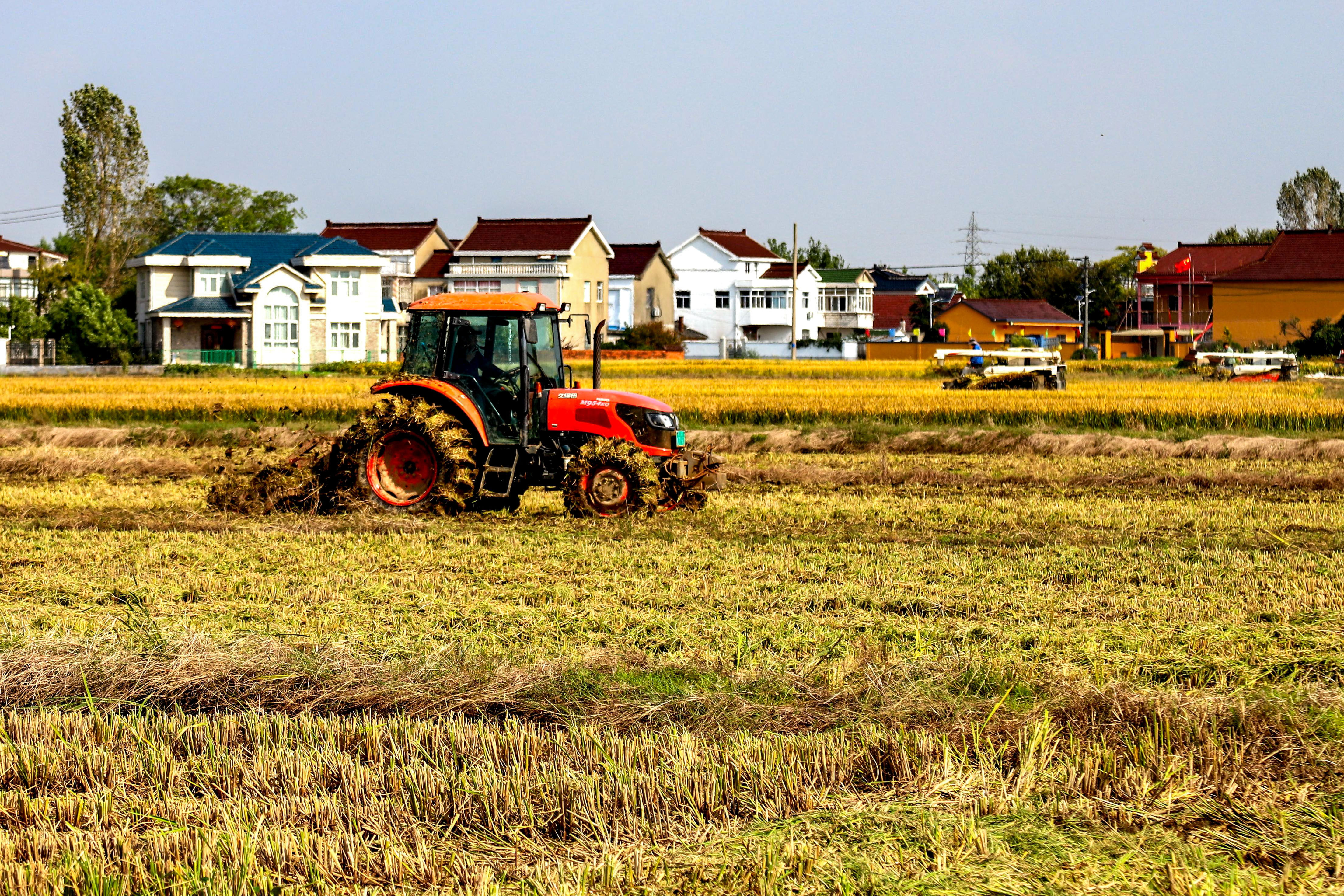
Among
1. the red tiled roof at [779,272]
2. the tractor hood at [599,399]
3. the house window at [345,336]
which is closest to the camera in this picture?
the tractor hood at [599,399]

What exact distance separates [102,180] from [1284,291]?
59.8 m

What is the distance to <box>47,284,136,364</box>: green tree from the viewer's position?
5688cm

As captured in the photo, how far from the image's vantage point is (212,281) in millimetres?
60844

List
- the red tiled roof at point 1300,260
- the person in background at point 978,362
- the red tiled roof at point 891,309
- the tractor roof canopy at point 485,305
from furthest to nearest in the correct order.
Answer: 1. the red tiled roof at point 891,309
2. the red tiled roof at point 1300,260
3. the person in background at point 978,362
4. the tractor roof canopy at point 485,305

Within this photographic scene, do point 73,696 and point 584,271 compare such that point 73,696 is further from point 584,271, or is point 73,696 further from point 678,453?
point 584,271

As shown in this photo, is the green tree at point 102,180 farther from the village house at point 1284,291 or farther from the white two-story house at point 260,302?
the village house at point 1284,291

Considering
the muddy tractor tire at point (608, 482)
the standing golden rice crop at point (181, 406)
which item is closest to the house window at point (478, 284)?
the standing golden rice crop at point (181, 406)

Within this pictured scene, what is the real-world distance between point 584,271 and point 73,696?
65823 mm

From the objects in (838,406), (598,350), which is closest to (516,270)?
(838,406)

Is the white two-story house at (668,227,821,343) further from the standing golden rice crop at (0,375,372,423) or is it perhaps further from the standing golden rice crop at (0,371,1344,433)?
the standing golden rice crop at (0,375,372,423)

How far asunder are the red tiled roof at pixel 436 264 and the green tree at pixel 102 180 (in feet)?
49.1

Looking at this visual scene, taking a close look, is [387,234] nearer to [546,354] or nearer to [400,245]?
[400,245]

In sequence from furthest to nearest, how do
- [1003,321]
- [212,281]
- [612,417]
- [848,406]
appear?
[1003,321] < [212,281] < [848,406] < [612,417]

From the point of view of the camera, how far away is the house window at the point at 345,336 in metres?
60.7
